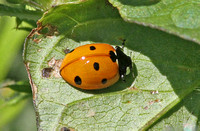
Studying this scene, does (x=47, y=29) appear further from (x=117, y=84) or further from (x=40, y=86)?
(x=117, y=84)

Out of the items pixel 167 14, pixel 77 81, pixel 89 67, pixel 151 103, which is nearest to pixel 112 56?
pixel 89 67

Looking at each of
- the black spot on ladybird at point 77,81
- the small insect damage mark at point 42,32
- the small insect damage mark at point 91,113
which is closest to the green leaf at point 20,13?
the small insect damage mark at point 42,32

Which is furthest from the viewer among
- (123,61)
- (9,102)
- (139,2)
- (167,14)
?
(9,102)

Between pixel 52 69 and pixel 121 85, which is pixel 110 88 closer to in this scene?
pixel 121 85

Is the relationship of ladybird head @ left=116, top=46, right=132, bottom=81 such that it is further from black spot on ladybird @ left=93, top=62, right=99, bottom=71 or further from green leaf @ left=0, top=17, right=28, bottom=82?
green leaf @ left=0, top=17, right=28, bottom=82

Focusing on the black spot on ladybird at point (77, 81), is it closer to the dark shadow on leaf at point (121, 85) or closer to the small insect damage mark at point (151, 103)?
the dark shadow on leaf at point (121, 85)

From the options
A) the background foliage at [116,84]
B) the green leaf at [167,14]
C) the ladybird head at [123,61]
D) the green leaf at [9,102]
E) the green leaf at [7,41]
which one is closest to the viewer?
the green leaf at [167,14]

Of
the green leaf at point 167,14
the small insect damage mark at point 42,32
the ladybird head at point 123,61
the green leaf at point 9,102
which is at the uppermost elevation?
the green leaf at point 167,14
